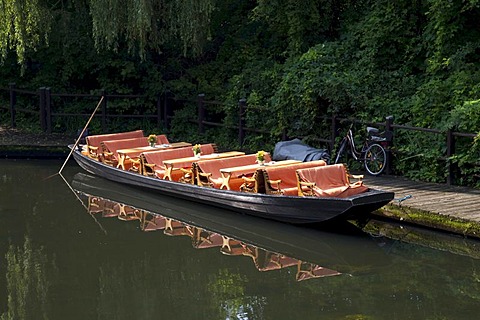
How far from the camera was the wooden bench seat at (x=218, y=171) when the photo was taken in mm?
15586

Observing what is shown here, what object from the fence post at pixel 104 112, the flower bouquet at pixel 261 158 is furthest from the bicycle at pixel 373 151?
the fence post at pixel 104 112

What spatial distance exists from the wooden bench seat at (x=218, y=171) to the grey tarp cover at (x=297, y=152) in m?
1.05

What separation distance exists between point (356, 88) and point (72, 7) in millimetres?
9655

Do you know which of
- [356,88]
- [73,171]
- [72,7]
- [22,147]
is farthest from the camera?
[72,7]

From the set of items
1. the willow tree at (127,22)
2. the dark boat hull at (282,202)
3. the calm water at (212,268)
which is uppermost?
the willow tree at (127,22)

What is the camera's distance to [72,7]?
965 inches

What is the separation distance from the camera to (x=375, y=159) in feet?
54.7

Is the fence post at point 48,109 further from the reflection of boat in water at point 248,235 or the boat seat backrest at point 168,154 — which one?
the boat seat backrest at point 168,154

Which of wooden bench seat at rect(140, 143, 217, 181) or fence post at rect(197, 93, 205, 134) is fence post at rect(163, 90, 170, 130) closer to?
fence post at rect(197, 93, 205, 134)

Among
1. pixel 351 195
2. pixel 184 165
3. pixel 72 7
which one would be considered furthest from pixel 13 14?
pixel 351 195

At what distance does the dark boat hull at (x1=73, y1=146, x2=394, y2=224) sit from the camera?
13633 mm

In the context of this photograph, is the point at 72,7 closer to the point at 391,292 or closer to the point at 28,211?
the point at 28,211

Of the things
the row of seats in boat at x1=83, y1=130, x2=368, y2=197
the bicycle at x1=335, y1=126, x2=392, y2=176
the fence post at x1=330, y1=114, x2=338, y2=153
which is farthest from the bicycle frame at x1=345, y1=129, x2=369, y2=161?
the row of seats in boat at x1=83, y1=130, x2=368, y2=197

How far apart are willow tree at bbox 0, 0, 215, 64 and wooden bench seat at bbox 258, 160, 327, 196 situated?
7.43 m
